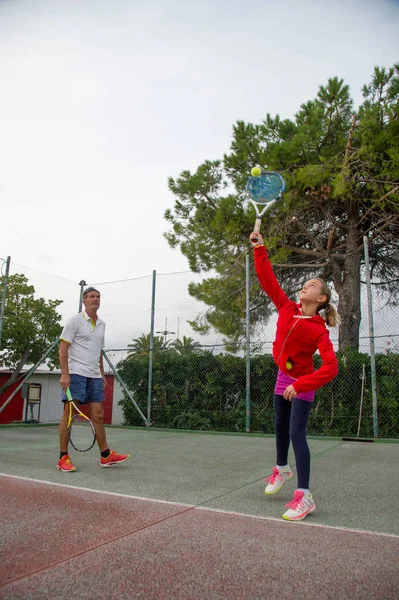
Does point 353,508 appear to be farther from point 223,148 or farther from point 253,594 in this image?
point 223,148

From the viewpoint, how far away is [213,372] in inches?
366

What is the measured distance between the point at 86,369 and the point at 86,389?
198 millimetres

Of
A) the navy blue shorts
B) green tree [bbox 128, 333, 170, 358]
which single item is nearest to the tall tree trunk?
green tree [bbox 128, 333, 170, 358]

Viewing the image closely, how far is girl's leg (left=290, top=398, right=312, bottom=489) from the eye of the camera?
2.77 m

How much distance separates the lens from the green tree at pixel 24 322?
17.1 meters

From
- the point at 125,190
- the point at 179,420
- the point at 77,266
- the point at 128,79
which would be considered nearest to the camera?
the point at 128,79

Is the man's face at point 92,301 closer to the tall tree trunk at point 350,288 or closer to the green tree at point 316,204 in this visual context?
the green tree at point 316,204

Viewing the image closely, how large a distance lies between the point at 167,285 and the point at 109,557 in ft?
25.2

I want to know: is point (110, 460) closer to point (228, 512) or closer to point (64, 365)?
point (64, 365)

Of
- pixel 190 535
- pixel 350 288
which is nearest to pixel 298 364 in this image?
pixel 190 535

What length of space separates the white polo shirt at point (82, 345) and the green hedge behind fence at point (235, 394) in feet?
15.9

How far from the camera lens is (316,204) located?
1084 cm

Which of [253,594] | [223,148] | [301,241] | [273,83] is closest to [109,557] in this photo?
[253,594]

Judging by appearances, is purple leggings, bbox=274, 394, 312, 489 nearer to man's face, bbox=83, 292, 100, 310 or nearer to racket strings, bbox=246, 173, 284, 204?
racket strings, bbox=246, 173, 284, 204
